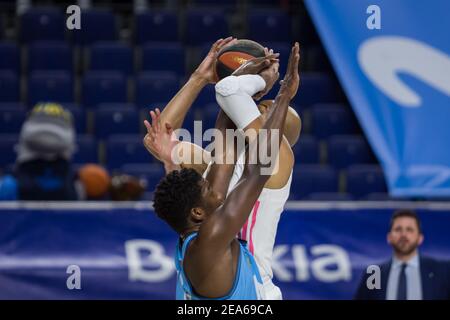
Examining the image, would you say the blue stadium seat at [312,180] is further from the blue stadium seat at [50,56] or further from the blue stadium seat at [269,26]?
the blue stadium seat at [50,56]

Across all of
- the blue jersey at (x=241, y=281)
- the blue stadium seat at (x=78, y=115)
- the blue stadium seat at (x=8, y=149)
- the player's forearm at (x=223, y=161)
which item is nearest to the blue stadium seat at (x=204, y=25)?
the blue stadium seat at (x=78, y=115)

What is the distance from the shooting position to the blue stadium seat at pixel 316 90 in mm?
9555

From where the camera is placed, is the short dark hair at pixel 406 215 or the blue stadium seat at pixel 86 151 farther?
the blue stadium seat at pixel 86 151

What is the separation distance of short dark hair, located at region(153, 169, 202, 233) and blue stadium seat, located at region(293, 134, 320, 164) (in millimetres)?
5195

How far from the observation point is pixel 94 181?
7.39 metres

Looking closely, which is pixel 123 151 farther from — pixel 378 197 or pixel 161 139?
pixel 161 139

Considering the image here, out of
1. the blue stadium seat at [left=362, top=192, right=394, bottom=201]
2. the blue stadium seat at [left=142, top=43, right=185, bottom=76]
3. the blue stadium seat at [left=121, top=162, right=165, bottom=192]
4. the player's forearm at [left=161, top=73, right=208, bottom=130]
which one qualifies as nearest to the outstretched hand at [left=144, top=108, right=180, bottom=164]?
the player's forearm at [left=161, top=73, right=208, bottom=130]

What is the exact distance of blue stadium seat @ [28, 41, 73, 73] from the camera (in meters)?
9.78

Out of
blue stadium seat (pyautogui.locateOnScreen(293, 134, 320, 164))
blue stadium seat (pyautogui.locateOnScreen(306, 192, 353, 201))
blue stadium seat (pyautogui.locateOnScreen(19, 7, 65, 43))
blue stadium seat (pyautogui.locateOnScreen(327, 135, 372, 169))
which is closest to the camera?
blue stadium seat (pyautogui.locateOnScreen(306, 192, 353, 201))

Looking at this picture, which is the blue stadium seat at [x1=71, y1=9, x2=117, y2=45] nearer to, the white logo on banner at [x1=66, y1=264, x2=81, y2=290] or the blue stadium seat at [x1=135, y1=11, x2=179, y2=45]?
the blue stadium seat at [x1=135, y1=11, x2=179, y2=45]

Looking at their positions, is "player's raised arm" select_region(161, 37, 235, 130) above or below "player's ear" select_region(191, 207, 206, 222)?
above

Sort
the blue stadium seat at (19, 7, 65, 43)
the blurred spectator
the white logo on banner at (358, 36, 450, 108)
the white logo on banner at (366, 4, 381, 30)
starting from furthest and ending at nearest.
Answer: the blue stadium seat at (19, 7, 65, 43) < the white logo on banner at (358, 36, 450, 108) < the blurred spectator < the white logo on banner at (366, 4, 381, 30)

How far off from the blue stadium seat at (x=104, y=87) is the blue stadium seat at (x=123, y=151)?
0.63 metres
